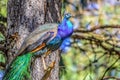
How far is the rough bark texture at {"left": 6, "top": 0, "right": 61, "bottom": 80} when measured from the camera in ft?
8.31

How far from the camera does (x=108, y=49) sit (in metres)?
3.83

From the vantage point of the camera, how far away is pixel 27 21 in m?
2.56

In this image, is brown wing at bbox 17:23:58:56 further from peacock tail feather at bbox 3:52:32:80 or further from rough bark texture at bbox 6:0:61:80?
rough bark texture at bbox 6:0:61:80

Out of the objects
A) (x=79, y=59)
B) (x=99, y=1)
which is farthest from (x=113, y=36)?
(x=79, y=59)

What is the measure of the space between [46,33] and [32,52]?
112mm

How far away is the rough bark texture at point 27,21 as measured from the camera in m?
2.53

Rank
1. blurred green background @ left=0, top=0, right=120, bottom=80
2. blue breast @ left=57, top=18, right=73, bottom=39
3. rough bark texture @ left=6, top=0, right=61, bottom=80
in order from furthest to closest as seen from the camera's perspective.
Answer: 1. blurred green background @ left=0, top=0, right=120, bottom=80
2. rough bark texture @ left=6, top=0, right=61, bottom=80
3. blue breast @ left=57, top=18, right=73, bottom=39

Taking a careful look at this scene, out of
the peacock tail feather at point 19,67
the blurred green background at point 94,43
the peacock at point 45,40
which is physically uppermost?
the peacock at point 45,40

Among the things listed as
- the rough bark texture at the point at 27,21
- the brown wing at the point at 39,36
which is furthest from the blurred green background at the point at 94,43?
the brown wing at the point at 39,36

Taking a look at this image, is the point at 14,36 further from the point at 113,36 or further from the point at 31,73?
the point at 113,36

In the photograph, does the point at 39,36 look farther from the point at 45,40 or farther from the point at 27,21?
the point at 27,21

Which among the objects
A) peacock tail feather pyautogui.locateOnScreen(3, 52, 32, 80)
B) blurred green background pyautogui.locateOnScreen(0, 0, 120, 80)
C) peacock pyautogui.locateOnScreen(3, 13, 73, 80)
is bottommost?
blurred green background pyautogui.locateOnScreen(0, 0, 120, 80)

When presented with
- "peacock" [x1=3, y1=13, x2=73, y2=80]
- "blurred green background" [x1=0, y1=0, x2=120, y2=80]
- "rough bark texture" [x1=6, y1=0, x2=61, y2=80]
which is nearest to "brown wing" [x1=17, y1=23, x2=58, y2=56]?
"peacock" [x1=3, y1=13, x2=73, y2=80]

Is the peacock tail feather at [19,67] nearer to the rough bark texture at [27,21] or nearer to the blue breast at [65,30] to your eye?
the blue breast at [65,30]
